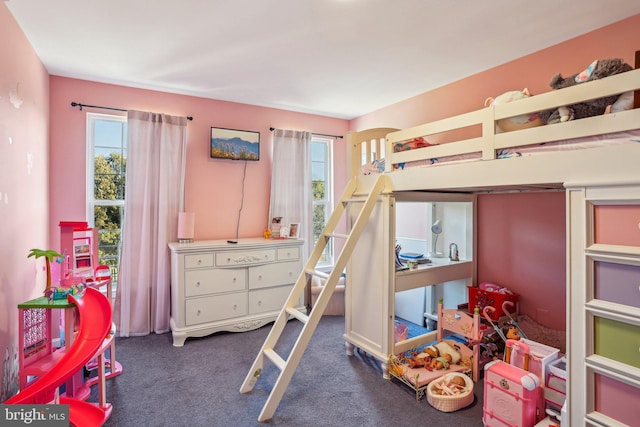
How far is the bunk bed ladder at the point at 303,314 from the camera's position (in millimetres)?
1954

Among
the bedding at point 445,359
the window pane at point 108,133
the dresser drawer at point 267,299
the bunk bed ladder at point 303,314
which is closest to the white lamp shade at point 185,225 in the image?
the dresser drawer at point 267,299

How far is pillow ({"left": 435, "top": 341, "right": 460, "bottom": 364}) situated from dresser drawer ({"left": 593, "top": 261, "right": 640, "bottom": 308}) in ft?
4.09

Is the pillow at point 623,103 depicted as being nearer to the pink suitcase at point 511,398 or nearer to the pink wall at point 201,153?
the pink suitcase at point 511,398

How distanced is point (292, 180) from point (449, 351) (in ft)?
8.18

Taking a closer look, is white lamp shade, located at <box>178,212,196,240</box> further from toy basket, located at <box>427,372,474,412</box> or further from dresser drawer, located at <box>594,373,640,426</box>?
dresser drawer, located at <box>594,373,640,426</box>

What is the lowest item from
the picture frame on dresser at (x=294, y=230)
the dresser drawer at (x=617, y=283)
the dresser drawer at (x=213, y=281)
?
the dresser drawer at (x=213, y=281)

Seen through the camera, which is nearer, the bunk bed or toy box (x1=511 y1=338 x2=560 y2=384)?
the bunk bed

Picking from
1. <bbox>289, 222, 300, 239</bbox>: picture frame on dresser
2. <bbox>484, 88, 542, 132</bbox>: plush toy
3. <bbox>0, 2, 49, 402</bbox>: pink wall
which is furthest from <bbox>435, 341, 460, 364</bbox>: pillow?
<bbox>0, 2, 49, 402</bbox>: pink wall

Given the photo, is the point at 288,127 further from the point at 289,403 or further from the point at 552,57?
the point at 289,403

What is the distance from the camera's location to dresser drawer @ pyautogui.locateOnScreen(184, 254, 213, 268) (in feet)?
9.87

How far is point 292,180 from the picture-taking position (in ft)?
13.2

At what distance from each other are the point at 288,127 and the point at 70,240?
2576mm

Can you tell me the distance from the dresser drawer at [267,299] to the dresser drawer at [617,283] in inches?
105

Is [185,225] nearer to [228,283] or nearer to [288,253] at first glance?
[228,283]
